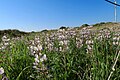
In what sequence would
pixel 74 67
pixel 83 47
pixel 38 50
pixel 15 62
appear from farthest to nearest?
pixel 83 47 → pixel 15 62 → pixel 74 67 → pixel 38 50

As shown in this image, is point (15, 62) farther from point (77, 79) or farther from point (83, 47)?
point (83, 47)

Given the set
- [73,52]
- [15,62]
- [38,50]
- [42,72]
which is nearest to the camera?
[42,72]

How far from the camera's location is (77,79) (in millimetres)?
4273

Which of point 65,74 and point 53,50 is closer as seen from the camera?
point 65,74

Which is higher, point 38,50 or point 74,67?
point 38,50

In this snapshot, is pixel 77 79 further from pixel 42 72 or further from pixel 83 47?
pixel 83 47

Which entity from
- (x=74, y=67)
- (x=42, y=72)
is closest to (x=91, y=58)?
(x=74, y=67)

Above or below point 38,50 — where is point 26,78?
below

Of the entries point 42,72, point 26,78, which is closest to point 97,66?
point 26,78

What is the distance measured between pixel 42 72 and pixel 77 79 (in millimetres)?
1048

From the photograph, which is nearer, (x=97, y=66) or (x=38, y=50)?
(x=38, y=50)

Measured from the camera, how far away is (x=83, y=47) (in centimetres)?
618

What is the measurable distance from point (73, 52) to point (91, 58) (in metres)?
0.97

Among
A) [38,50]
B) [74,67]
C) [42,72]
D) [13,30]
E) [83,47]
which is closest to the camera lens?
[42,72]
